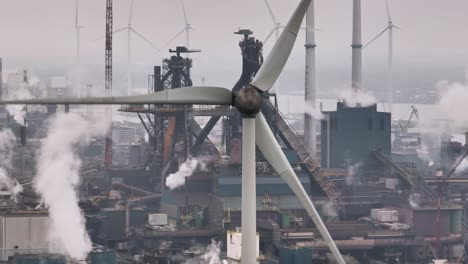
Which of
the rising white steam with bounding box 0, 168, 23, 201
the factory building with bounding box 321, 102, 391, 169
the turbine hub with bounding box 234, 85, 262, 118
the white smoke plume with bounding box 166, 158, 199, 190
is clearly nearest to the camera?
the turbine hub with bounding box 234, 85, 262, 118

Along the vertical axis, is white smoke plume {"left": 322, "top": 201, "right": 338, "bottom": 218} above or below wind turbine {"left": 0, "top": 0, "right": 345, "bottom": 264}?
below

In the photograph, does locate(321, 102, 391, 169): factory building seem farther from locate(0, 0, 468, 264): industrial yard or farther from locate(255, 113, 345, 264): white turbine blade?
locate(255, 113, 345, 264): white turbine blade

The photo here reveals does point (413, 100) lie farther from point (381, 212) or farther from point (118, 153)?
point (381, 212)

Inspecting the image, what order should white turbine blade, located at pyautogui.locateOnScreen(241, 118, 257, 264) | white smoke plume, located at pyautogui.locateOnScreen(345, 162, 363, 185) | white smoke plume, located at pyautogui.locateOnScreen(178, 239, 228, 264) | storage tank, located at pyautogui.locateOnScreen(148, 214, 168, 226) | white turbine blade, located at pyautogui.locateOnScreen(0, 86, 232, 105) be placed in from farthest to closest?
white smoke plume, located at pyautogui.locateOnScreen(345, 162, 363, 185) < storage tank, located at pyautogui.locateOnScreen(148, 214, 168, 226) < white smoke plume, located at pyautogui.locateOnScreen(178, 239, 228, 264) < white turbine blade, located at pyautogui.locateOnScreen(0, 86, 232, 105) < white turbine blade, located at pyautogui.locateOnScreen(241, 118, 257, 264)

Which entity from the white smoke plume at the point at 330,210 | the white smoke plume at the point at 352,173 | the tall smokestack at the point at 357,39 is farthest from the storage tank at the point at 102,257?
the tall smokestack at the point at 357,39

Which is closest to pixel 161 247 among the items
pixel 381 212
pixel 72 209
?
pixel 72 209

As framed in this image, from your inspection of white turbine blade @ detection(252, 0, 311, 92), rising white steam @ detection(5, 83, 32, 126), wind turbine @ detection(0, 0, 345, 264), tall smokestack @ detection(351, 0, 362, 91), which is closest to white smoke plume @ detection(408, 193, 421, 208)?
tall smokestack @ detection(351, 0, 362, 91)
